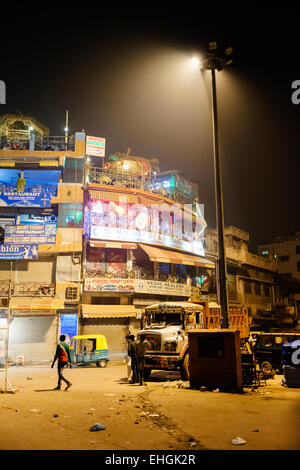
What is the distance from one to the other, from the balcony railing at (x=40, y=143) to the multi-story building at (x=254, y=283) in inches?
655

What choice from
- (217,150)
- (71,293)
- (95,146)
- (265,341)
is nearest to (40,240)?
(71,293)

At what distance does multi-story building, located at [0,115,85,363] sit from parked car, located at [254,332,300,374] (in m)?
14.0

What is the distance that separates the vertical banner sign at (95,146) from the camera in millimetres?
28844

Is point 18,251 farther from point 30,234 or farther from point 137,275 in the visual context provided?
point 137,275

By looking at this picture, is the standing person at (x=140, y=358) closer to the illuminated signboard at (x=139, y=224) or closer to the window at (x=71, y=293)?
the window at (x=71, y=293)

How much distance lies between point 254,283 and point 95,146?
25.8 m

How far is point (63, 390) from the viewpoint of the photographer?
10.9 meters

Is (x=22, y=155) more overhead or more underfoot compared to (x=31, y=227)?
more overhead

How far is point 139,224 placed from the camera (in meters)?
29.0

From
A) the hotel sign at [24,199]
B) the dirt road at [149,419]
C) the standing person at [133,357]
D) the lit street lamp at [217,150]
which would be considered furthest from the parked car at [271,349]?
the hotel sign at [24,199]

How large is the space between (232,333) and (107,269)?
725 inches
